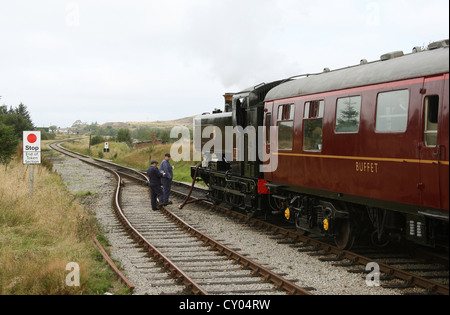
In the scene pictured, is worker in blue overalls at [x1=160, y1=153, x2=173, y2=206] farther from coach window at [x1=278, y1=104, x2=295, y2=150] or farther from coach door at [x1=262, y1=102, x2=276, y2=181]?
coach window at [x1=278, y1=104, x2=295, y2=150]

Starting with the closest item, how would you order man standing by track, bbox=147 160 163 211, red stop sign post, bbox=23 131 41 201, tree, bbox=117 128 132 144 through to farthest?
red stop sign post, bbox=23 131 41 201
man standing by track, bbox=147 160 163 211
tree, bbox=117 128 132 144

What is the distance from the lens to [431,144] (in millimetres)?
6637

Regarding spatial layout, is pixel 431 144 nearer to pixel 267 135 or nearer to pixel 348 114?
pixel 348 114

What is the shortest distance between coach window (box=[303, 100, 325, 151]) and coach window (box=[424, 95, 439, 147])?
8.91 ft

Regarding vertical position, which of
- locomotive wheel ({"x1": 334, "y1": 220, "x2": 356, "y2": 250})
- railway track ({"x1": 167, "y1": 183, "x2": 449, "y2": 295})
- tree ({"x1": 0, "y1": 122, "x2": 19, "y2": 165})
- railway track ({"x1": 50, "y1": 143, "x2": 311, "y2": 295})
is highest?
tree ({"x1": 0, "y1": 122, "x2": 19, "y2": 165})

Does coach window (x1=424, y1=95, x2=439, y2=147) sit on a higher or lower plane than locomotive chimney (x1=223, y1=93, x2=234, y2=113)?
lower

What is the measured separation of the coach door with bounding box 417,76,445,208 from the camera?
21.2 feet

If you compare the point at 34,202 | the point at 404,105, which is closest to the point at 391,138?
the point at 404,105

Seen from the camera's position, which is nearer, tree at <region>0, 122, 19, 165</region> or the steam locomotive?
the steam locomotive

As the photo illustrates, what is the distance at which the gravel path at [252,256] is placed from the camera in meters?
7.57

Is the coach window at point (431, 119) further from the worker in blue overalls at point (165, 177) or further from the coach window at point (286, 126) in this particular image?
the worker in blue overalls at point (165, 177)

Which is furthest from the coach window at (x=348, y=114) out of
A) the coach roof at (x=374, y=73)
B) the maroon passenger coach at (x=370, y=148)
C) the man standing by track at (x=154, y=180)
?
the man standing by track at (x=154, y=180)

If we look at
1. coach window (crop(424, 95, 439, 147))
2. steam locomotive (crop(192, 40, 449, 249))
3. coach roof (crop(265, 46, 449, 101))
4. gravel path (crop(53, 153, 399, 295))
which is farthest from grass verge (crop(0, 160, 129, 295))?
coach roof (crop(265, 46, 449, 101))
